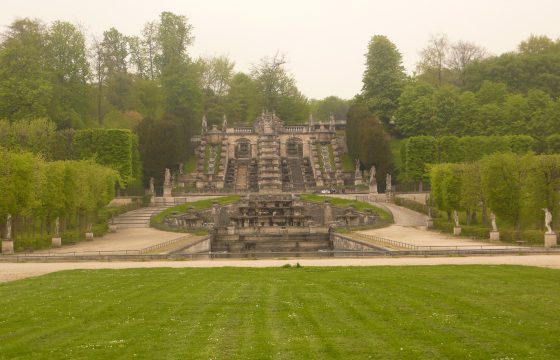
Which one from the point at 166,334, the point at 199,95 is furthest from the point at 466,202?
the point at 199,95

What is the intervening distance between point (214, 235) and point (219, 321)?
42.5 m

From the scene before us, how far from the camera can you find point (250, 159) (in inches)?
3935

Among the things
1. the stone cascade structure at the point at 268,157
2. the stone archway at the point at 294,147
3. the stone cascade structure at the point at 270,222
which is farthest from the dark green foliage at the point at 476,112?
the stone cascade structure at the point at 270,222

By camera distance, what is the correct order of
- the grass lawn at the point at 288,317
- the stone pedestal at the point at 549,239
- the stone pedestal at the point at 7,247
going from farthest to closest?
the stone pedestal at the point at 7,247
the stone pedestal at the point at 549,239
the grass lawn at the point at 288,317

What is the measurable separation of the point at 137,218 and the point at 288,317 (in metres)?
53.9

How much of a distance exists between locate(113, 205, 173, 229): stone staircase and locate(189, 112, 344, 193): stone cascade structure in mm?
13035

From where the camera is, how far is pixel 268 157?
319 ft

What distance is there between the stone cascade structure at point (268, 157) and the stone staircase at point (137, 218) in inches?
513

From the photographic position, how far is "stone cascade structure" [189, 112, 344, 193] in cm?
9094

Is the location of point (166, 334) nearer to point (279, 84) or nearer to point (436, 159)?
point (436, 159)

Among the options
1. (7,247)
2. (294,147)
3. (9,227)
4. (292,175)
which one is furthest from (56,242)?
(294,147)

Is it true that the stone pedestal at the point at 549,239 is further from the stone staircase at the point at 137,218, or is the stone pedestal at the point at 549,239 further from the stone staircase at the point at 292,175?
the stone staircase at the point at 292,175

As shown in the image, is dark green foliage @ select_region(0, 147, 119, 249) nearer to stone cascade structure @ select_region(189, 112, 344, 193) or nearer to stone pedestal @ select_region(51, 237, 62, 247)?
stone pedestal @ select_region(51, 237, 62, 247)

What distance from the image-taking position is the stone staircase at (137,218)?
65806 millimetres
